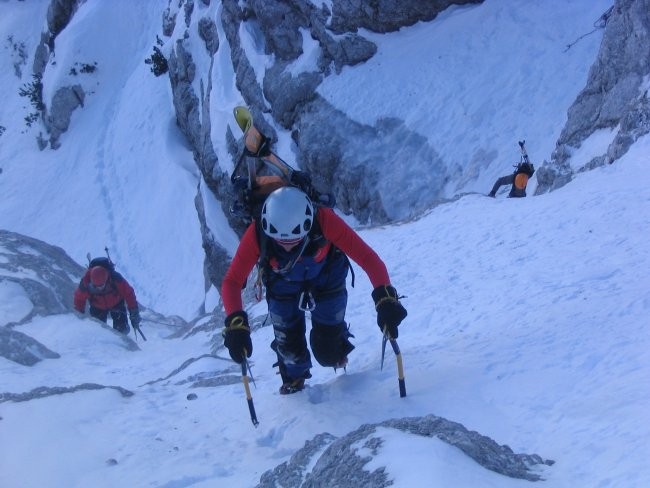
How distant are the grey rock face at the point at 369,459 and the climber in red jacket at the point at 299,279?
1.22 meters

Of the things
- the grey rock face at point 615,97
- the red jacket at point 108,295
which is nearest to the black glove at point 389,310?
the grey rock face at point 615,97

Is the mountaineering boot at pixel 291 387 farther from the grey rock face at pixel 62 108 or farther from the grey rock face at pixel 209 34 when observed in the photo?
the grey rock face at pixel 62 108

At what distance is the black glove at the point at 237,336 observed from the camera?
5.06 meters

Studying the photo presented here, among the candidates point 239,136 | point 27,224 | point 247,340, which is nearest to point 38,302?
point 247,340

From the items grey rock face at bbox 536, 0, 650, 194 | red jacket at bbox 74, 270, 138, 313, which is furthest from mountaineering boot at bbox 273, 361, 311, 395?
red jacket at bbox 74, 270, 138, 313

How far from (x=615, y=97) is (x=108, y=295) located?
10115 mm

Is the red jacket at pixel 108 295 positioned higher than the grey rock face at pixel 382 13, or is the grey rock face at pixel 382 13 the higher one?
the grey rock face at pixel 382 13

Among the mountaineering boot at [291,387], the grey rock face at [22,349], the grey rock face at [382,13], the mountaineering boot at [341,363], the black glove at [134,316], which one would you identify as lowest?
the mountaineering boot at [291,387]

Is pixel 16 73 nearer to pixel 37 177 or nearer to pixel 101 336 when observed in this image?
pixel 37 177

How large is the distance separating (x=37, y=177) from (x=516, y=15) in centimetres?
2646

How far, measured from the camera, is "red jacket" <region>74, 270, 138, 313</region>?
Answer: 12492 millimetres

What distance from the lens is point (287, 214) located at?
466cm

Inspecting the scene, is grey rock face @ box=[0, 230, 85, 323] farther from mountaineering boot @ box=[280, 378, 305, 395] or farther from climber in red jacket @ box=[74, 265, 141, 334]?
mountaineering boot @ box=[280, 378, 305, 395]

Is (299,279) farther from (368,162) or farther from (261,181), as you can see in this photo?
(368,162)
